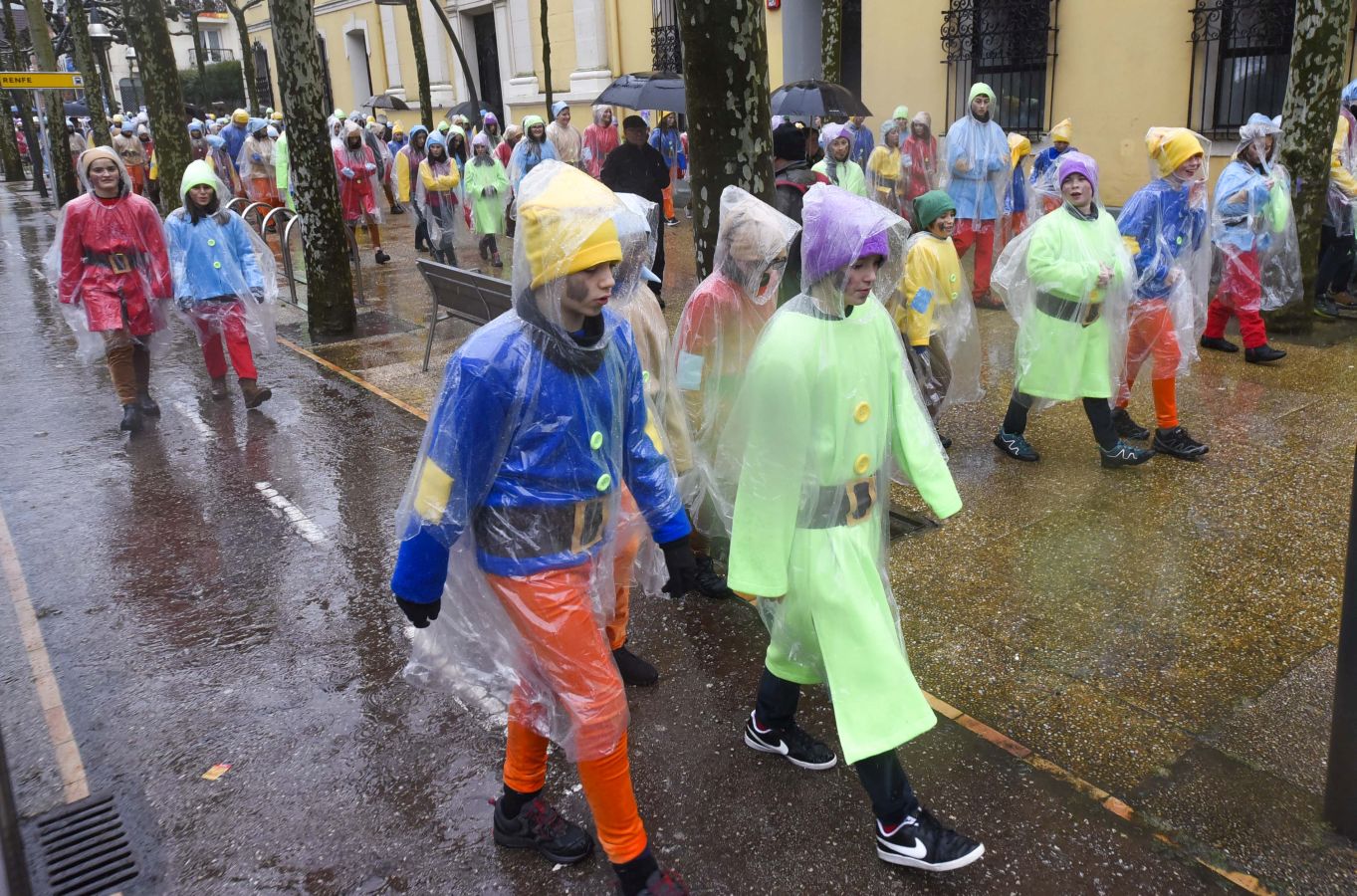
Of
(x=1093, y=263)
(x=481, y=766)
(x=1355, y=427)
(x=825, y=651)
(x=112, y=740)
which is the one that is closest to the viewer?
(x=825, y=651)

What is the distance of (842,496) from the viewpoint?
9.43ft

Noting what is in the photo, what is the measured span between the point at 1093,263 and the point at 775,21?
1375 centimetres

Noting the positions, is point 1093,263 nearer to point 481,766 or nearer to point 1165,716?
point 1165,716

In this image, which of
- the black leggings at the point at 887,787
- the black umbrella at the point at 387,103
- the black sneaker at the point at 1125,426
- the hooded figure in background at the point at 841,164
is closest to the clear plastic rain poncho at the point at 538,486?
the black leggings at the point at 887,787

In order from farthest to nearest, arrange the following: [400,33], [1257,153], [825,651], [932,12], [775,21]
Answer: [400,33]
[775,21]
[932,12]
[1257,153]
[825,651]

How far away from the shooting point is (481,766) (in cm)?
337

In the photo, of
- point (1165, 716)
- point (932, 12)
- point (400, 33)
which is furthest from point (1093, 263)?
point (400, 33)

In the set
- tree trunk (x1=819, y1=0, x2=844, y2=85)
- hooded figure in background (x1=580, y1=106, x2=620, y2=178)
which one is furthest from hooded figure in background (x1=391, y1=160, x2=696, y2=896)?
hooded figure in background (x1=580, y1=106, x2=620, y2=178)

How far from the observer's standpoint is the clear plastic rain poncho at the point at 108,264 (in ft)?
22.2

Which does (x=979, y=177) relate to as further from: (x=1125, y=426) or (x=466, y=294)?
(x=466, y=294)

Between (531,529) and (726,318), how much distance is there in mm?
1899

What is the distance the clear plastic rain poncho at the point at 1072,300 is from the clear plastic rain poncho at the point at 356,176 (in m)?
10.2

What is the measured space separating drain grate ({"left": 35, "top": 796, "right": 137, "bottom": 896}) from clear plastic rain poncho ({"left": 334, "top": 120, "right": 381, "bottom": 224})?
37.4 ft

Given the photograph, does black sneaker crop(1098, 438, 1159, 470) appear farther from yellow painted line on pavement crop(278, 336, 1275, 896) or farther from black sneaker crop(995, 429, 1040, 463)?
yellow painted line on pavement crop(278, 336, 1275, 896)
